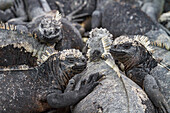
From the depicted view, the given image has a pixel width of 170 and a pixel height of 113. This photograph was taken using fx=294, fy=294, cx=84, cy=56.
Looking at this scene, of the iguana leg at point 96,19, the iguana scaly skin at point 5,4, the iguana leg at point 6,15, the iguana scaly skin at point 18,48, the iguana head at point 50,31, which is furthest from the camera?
the iguana scaly skin at point 5,4

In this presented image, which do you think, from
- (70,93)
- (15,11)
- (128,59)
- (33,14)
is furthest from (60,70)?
(15,11)

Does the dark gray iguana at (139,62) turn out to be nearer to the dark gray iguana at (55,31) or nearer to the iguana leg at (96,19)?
the dark gray iguana at (55,31)

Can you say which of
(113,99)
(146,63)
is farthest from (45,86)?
(146,63)

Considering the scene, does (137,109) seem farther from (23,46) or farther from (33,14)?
(33,14)

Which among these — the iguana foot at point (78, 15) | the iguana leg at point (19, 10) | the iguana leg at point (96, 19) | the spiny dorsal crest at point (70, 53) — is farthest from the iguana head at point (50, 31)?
the iguana leg at point (19, 10)

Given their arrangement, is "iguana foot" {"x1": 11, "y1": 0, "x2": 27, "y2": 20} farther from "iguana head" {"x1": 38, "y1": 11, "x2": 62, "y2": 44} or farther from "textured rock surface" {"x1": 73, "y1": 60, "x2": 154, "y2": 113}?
"textured rock surface" {"x1": 73, "y1": 60, "x2": 154, "y2": 113}

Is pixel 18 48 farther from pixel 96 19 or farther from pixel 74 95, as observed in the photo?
pixel 96 19

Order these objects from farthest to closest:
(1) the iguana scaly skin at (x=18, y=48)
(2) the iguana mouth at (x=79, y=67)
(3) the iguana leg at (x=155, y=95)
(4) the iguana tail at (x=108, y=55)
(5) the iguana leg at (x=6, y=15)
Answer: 1. (5) the iguana leg at (x=6, y=15)
2. (1) the iguana scaly skin at (x=18, y=48)
3. (4) the iguana tail at (x=108, y=55)
4. (2) the iguana mouth at (x=79, y=67)
5. (3) the iguana leg at (x=155, y=95)
